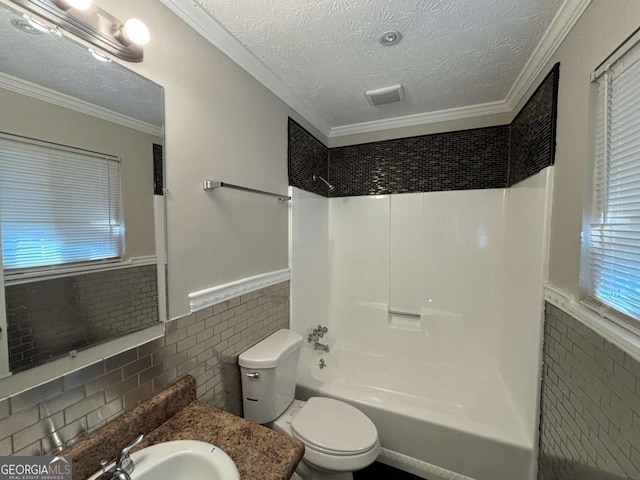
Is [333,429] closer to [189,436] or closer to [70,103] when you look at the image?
[189,436]

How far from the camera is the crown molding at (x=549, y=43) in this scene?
106 cm

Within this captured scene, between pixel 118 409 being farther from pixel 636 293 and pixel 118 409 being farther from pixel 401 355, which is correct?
pixel 401 355

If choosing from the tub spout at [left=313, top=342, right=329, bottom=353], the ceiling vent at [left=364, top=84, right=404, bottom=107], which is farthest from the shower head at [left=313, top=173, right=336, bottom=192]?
the tub spout at [left=313, top=342, right=329, bottom=353]

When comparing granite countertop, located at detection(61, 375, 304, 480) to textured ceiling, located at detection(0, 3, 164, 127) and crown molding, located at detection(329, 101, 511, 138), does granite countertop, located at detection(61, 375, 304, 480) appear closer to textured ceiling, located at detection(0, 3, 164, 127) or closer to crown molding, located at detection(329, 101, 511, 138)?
textured ceiling, located at detection(0, 3, 164, 127)

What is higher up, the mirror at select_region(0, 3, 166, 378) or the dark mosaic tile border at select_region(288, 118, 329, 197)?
the dark mosaic tile border at select_region(288, 118, 329, 197)

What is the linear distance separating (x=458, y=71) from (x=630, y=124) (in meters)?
0.98

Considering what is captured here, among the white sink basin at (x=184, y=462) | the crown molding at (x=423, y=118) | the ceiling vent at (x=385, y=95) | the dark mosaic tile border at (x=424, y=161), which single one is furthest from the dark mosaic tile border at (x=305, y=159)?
the white sink basin at (x=184, y=462)

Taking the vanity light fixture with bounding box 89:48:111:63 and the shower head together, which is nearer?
the vanity light fixture with bounding box 89:48:111:63

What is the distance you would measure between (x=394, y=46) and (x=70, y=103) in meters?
1.40

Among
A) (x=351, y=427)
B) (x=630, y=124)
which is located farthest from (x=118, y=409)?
(x=630, y=124)

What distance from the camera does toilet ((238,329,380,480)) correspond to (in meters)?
1.29

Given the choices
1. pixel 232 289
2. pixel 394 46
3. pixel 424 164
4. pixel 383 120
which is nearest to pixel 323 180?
pixel 383 120

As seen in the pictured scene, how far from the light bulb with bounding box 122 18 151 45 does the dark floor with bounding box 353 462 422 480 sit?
8.13 feet

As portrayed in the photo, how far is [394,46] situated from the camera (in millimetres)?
1343
